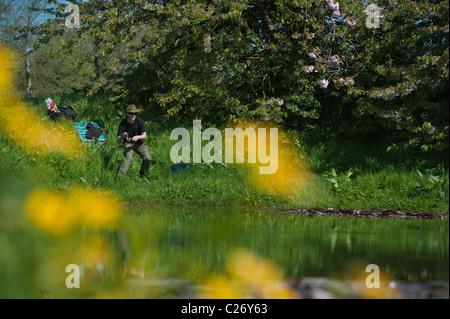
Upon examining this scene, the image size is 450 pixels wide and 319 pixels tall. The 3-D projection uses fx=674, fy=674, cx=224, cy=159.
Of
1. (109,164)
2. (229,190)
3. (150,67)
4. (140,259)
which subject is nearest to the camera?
(140,259)

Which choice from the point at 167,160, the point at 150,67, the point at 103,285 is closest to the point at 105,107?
the point at 150,67

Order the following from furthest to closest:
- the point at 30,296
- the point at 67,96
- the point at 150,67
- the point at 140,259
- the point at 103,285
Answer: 1. the point at 67,96
2. the point at 150,67
3. the point at 140,259
4. the point at 103,285
5. the point at 30,296

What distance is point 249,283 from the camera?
6.14 m

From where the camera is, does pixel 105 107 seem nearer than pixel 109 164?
No

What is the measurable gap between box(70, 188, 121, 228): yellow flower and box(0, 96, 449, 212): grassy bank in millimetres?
296

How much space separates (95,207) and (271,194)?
5317 millimetres

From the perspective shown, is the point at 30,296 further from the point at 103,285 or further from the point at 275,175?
the point at 275,175

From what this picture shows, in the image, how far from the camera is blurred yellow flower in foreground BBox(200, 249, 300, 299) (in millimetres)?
5617

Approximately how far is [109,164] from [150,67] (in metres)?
3.89

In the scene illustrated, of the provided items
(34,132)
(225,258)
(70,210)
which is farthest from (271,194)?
(34,132)

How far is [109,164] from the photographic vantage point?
1514 centimetres

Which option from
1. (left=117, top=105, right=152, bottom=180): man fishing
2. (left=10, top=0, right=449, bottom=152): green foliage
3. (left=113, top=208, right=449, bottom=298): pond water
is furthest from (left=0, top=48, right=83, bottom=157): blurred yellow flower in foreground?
(left=113, top=208, right=449, bottom=298): pond water

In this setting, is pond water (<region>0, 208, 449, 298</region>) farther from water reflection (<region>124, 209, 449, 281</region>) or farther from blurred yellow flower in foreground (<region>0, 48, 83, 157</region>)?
blurred yellow flower in foreground (<region>0, 48, 83, 157</region>)

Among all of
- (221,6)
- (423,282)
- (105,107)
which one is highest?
(221,6)
